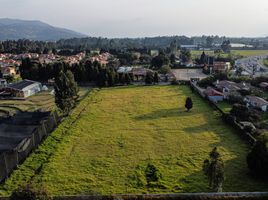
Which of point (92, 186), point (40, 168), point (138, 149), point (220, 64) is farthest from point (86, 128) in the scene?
point (220, 64)

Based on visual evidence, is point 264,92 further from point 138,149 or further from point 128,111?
point 138,149

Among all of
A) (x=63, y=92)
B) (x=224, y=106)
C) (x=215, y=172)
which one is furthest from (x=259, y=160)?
(x=224, y=106)

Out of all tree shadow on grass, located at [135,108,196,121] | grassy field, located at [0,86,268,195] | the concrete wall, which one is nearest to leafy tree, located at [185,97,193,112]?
tree shadow on grass, located at [135,108,196,121]

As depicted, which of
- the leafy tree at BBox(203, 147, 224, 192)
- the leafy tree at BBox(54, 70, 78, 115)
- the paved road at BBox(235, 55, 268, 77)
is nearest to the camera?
the leafy tree at BBox(203, 147, 224, 192)

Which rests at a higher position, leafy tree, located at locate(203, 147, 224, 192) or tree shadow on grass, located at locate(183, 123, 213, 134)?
leafy tree, located at locate(203, 147, 224, 192)

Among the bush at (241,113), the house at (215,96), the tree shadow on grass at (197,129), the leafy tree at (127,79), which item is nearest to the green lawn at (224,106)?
the house at (215,96)

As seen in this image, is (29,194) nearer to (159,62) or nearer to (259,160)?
(259,160)

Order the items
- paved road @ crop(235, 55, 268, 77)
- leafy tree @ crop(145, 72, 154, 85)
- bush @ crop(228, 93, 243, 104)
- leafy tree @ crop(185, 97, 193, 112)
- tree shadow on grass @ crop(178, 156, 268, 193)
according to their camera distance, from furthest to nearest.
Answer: paved road @ crop(235, 55, 268, 77), leafy tree @ crop(145, 72, 154, 85), bush @ crop(228, 93, 243, 104), leafy tree @ crop(185, 97, 193, 112), tree shadow on grass @ crop(178, 156, 268, 193)

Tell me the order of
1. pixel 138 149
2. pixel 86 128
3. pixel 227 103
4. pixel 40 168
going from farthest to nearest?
pixel 227 103, pixel 86 128, pixel 138 149, pixel 40 168

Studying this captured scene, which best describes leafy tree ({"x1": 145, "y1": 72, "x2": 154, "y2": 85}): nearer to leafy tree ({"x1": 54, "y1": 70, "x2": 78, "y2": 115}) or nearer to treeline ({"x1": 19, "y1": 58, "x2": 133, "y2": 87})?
treeline ({"x1": 19, "y1": 58, "x2": 133, "y2": 87})
